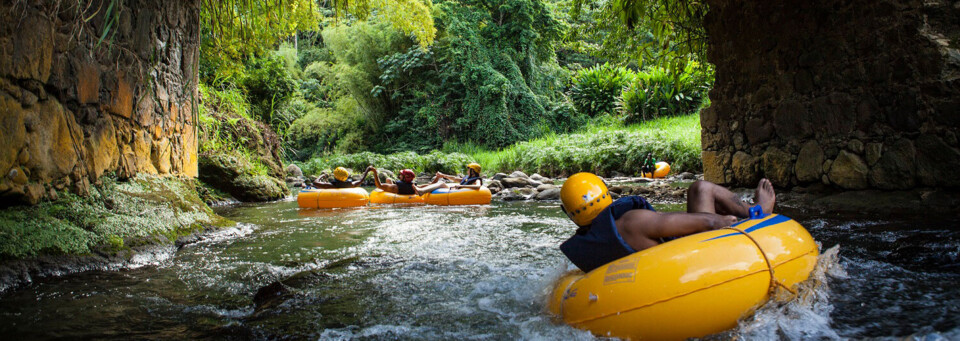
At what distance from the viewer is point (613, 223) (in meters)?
2.76

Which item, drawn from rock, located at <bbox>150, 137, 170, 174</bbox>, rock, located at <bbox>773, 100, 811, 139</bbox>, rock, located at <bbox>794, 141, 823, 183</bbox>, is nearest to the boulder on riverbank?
rock, located at <bbox>150, 137, 170, 174</bbox>

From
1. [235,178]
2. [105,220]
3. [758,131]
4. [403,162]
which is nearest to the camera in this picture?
[105,220]

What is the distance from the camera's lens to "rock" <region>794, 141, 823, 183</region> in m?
5.20

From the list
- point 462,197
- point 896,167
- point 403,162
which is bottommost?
point 462,197

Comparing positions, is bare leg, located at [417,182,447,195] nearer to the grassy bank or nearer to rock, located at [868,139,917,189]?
the grassy bank

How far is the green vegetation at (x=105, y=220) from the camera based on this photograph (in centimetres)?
340

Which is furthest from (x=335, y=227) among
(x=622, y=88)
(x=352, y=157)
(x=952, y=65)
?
(x=622, y=88)

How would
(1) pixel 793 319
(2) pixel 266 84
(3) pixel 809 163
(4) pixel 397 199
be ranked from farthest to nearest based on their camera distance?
(2) pixel 266 84
(4) pixel 397 199
(3) pixel 809 163
(1) pixel 793 319

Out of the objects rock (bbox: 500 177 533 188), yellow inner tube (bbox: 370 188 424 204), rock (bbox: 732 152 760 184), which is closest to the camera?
rock (bbox: 732 152 760 184)

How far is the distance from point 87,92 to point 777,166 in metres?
6.64

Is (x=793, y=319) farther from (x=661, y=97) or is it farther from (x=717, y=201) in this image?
(x=661, y=97)

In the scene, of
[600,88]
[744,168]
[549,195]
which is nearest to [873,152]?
[744,168]

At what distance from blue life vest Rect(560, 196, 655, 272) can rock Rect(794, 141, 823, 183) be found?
329 centimetres

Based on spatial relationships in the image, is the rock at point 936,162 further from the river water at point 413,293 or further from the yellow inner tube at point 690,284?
the yellow inner tube at point 690,284
